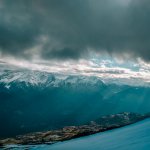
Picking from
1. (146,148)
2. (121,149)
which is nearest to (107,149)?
(121,149)

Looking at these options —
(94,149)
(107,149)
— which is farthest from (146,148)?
(94,149)

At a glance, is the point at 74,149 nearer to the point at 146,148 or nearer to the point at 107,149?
the point at 107,149

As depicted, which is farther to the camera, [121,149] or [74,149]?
[74,149]

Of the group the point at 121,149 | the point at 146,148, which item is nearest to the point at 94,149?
the point at 121,149

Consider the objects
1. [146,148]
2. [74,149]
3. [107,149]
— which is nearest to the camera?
[146,148]

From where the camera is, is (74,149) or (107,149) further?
(74,149)

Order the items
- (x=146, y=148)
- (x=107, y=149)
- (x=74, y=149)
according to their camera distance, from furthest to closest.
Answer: (x=74, y=149)
(x=107, y=149)
(x=146, y=148)

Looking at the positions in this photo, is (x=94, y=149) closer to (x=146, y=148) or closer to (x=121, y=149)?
(x=121, y=149)

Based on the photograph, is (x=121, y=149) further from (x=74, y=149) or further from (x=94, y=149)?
(x=74, y=149)
